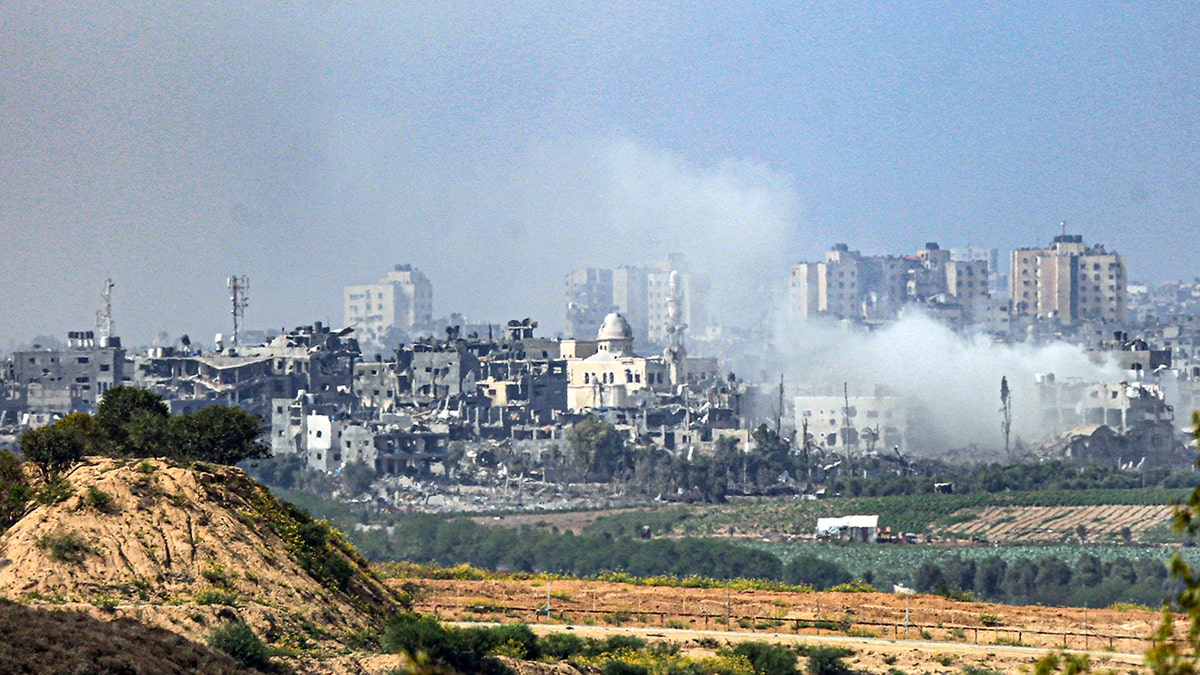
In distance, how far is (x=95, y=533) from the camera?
114ft

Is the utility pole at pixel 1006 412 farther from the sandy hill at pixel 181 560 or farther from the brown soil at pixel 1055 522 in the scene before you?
the sandy hill at pixel 181 560

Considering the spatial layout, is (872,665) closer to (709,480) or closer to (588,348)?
(709,480)

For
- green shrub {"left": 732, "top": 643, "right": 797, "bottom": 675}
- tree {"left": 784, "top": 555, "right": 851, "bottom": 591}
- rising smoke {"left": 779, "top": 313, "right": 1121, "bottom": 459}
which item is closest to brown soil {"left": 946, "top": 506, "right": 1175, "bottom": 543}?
tree {"left": 784, "top": 555, "right": 851, "bottom": 591}

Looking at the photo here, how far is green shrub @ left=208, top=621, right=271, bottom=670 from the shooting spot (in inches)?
1180

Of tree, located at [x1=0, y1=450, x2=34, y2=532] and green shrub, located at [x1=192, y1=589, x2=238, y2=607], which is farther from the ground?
tree, located at [x1=0, y1=450, x2=34, y2=532]

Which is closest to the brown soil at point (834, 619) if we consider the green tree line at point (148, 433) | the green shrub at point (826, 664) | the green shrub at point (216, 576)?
the green shrub at point (826, 664)

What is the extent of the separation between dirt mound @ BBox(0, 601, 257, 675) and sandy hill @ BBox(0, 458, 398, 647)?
1.74 metres

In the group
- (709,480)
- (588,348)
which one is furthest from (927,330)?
(709,480)

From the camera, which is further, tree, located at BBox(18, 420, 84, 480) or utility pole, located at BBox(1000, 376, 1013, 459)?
utility pole, located at BBox(1000, 376, 1013, 459)

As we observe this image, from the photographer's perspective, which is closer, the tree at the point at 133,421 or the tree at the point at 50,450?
the tree at the point at 50,450

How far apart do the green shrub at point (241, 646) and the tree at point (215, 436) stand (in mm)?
14295

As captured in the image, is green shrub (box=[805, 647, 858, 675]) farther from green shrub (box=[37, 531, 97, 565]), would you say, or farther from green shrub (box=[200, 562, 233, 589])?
green shrub (box=[37, 531, 97, 565])

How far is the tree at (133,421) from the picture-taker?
44000 mm

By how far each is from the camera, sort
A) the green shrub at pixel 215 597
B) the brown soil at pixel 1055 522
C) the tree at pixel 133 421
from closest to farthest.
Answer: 1. the green shrub at pixel 215 597
2. the tree at pixel 133 421
3. the brown soil at pixel 1055 522
